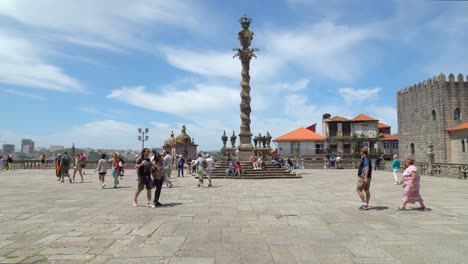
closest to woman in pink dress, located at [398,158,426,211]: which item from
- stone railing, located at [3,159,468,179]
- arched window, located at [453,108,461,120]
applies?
stone railing, located at [3,159,468,179]

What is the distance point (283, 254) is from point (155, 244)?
2067mm

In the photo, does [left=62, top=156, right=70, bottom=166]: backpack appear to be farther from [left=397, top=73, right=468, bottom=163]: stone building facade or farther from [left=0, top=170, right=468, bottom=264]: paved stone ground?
[left=397, top=73, right=468, bottom=163]: stone building facade

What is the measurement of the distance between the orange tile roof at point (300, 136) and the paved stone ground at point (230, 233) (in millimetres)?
50015

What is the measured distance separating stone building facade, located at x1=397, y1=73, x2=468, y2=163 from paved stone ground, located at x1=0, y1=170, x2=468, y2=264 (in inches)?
1216

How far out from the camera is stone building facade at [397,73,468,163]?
3528cm

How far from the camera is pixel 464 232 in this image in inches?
235

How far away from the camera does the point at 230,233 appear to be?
19.4ft

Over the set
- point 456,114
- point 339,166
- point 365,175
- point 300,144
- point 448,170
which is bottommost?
point 339,166

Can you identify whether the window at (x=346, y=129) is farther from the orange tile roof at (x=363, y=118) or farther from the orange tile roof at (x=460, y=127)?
the orange tile roof at (x=460, y=127)

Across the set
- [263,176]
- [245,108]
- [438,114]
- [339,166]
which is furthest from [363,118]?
[263,176]

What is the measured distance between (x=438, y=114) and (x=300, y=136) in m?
26.4

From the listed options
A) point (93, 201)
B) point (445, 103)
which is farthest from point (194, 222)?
point (445, 103)

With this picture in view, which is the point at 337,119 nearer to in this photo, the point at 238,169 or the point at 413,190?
the point at 238,169

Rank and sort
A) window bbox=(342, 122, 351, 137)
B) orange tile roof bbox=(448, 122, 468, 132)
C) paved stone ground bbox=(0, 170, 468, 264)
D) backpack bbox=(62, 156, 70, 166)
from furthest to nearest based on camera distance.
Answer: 1. window bbox=(342, 122, 351, 137)
2. orange tile roof bbox=(448, 122, 468, 132)
3. backpack bbox=(62, 156, 70, 166)
4. paved stone ground bbox=(0, 170, 468, 264)
